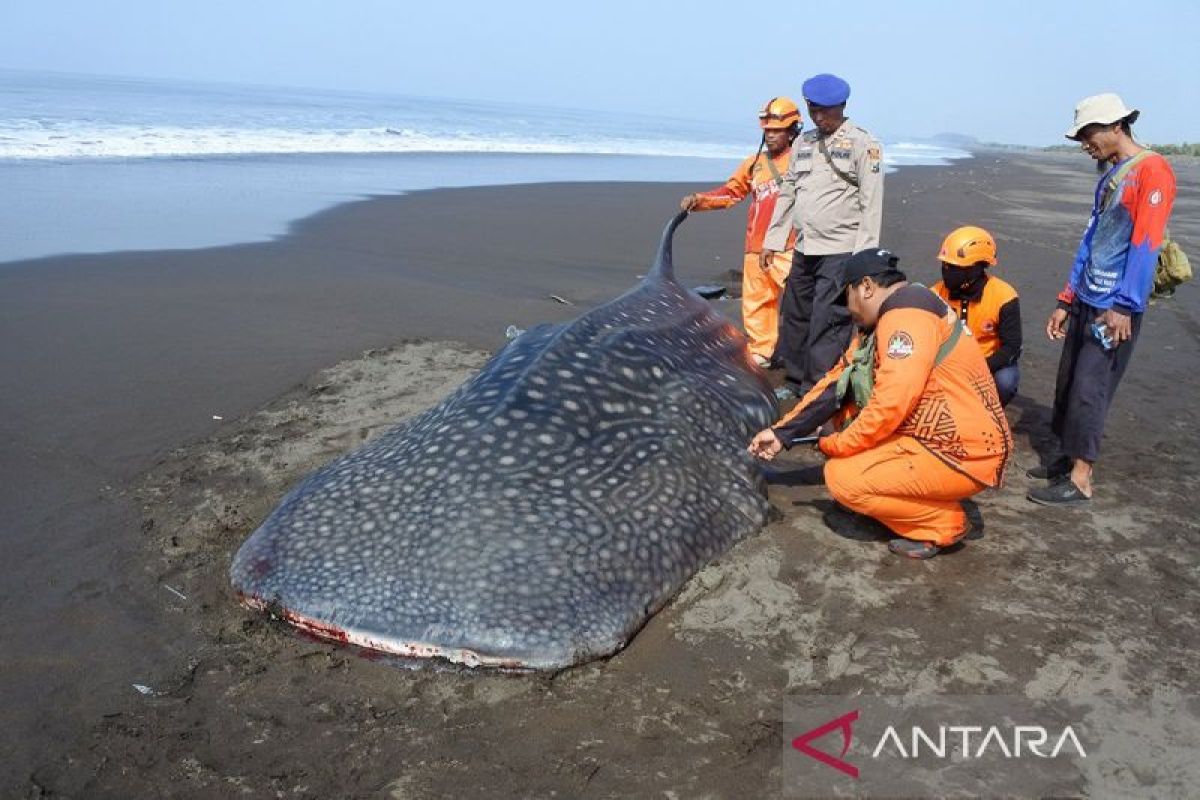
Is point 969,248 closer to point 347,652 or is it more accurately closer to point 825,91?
point 825,91

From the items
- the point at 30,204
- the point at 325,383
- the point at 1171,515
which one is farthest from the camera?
the point at 30,204

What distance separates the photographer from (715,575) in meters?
3.78

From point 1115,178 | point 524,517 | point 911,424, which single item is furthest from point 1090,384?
point 524,517

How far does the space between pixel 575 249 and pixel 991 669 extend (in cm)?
900

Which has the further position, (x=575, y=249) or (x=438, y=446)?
(x=575, y=249)

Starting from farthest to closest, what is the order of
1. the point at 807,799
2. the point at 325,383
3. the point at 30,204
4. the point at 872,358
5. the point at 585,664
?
the point at 30,204 < the point at 325,383 < the point at 872,358 < the point at 585,664 < the point at 807,799

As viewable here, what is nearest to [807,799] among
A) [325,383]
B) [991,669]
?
[991,669]

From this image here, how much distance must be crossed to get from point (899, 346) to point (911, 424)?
0.41m

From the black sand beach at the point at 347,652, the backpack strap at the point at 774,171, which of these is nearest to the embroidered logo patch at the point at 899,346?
the black sand beach at the point at 347,652

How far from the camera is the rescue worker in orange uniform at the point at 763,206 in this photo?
6574 millimetres

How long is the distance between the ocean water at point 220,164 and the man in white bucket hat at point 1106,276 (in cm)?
863

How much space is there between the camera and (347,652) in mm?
3238

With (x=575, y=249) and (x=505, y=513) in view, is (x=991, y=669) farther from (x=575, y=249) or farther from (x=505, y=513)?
(x=575, y=249)

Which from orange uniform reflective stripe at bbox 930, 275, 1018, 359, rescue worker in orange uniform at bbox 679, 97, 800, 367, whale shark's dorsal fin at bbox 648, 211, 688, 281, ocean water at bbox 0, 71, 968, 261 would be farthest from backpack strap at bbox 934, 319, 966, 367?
ocean water at bbox 0, 71, 968, 261
